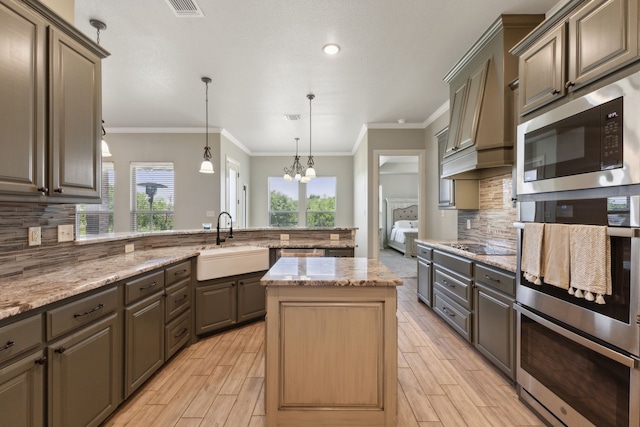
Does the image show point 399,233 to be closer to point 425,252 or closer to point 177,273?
point 425,252

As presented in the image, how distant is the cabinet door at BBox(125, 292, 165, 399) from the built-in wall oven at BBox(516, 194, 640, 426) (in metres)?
2.53

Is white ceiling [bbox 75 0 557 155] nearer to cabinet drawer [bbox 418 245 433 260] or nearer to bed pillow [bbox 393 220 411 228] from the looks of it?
cabinet drawer [bbox 418 245 433 260]

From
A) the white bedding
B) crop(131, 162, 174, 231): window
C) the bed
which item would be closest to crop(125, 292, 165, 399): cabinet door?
crop(131, 162, 174, 231): window

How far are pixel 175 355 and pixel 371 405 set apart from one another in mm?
1842

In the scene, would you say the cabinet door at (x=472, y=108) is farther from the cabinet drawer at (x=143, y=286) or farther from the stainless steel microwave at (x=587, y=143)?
the cabinet drawer at (x=143, y=286)

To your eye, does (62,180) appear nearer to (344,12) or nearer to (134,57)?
(134,57)

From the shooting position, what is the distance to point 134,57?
309 cm

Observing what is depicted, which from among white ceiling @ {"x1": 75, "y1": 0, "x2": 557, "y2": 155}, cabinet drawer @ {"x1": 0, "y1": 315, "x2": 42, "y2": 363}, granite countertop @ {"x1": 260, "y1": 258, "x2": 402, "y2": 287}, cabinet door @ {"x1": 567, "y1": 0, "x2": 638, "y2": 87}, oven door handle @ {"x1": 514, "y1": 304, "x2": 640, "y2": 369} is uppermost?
white ceiling @ {"x1": 75, "y1": 0, "x2": 557, "y2": 155}

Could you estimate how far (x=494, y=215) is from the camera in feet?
10.5

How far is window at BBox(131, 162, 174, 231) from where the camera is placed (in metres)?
5.80

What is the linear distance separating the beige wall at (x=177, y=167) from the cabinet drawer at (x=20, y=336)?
4.62 meters

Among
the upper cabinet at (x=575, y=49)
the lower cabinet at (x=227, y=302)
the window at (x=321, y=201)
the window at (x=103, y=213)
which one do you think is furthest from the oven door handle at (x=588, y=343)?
the window at (x=103, y=213)

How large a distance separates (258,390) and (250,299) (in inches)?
46.6

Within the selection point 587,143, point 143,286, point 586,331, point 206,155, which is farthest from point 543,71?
point 206,155
